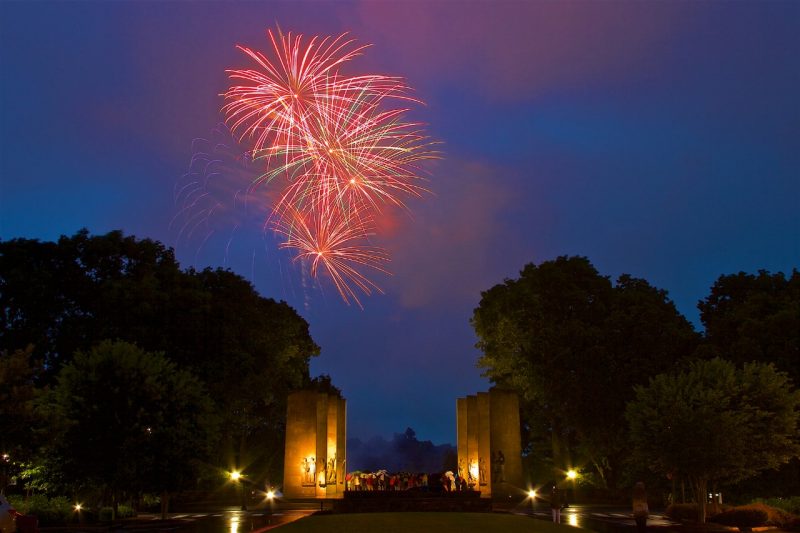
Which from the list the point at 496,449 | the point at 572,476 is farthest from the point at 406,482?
the point at 572,476

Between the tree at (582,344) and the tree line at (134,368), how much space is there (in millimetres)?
14887

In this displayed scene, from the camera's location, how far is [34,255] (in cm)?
3844

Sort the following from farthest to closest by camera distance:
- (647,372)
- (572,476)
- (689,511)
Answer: (572,476) < (647,372) < (689,511)

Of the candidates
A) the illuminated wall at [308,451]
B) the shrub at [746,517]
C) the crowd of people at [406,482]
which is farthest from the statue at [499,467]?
the shrub at [746,517]

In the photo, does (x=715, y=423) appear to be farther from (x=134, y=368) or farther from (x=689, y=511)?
(x=134, y=368)

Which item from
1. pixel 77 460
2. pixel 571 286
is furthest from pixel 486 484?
pixel 77 460

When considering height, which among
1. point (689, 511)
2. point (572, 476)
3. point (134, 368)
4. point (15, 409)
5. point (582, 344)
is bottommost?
point (689, 511)

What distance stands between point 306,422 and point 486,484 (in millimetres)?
11083

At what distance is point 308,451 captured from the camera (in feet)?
149

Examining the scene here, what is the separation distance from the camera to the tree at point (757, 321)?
3722 centimetres

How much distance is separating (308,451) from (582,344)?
1694 cm

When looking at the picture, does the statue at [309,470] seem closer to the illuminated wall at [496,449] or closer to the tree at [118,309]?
the tree at [118,309]

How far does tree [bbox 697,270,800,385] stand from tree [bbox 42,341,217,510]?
87.4ft

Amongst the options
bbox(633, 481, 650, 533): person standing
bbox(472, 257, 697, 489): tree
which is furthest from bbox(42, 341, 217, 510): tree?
bbox(472, 257, 697, 489): tree
